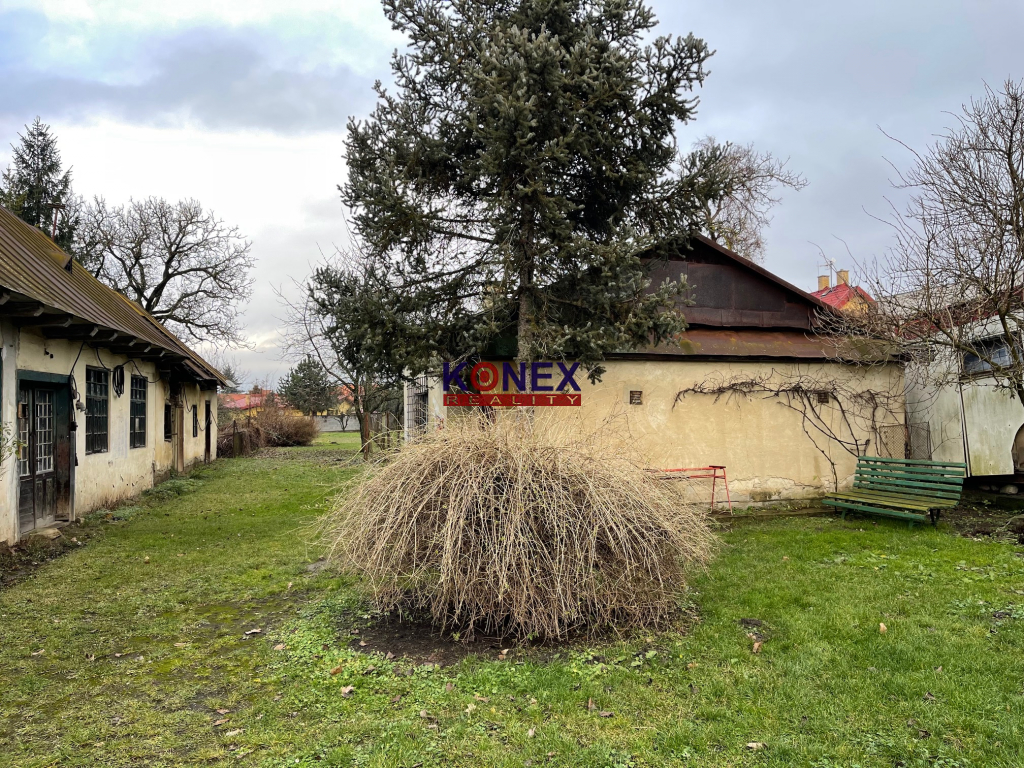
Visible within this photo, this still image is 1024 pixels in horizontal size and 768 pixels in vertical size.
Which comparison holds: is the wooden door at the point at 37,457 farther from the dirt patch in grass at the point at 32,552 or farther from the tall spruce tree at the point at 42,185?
the tall spruce tree at the point at 42,185

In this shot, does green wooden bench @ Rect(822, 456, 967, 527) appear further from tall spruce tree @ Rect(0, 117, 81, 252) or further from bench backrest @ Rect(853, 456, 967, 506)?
tall spruce tree @ Rect(0, 117, 81, 252)

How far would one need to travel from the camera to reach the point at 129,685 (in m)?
4.13

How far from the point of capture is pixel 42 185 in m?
25.7

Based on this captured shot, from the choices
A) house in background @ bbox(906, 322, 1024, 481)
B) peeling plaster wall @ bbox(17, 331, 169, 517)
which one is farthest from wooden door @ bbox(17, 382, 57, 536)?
house in background @ bbox(906, 322, 1024, 481)

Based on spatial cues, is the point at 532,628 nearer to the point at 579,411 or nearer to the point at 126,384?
the point at 579,411

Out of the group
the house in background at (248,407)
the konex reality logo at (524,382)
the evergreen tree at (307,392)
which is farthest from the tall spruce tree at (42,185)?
the konex reality logo at (524,382)

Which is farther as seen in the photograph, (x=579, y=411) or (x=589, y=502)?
(x=579, y=411)

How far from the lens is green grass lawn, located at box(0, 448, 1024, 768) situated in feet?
10.8

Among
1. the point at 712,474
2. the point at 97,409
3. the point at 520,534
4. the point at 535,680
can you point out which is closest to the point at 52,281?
the point at 97,409

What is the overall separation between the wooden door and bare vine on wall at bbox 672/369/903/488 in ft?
31.5

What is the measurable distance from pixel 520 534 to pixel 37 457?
802 centimetres

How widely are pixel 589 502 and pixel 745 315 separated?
7.46 m

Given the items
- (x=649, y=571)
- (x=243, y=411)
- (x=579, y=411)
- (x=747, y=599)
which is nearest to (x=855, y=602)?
(x=747, y=599)

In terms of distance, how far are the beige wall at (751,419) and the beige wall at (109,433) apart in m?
5.45
